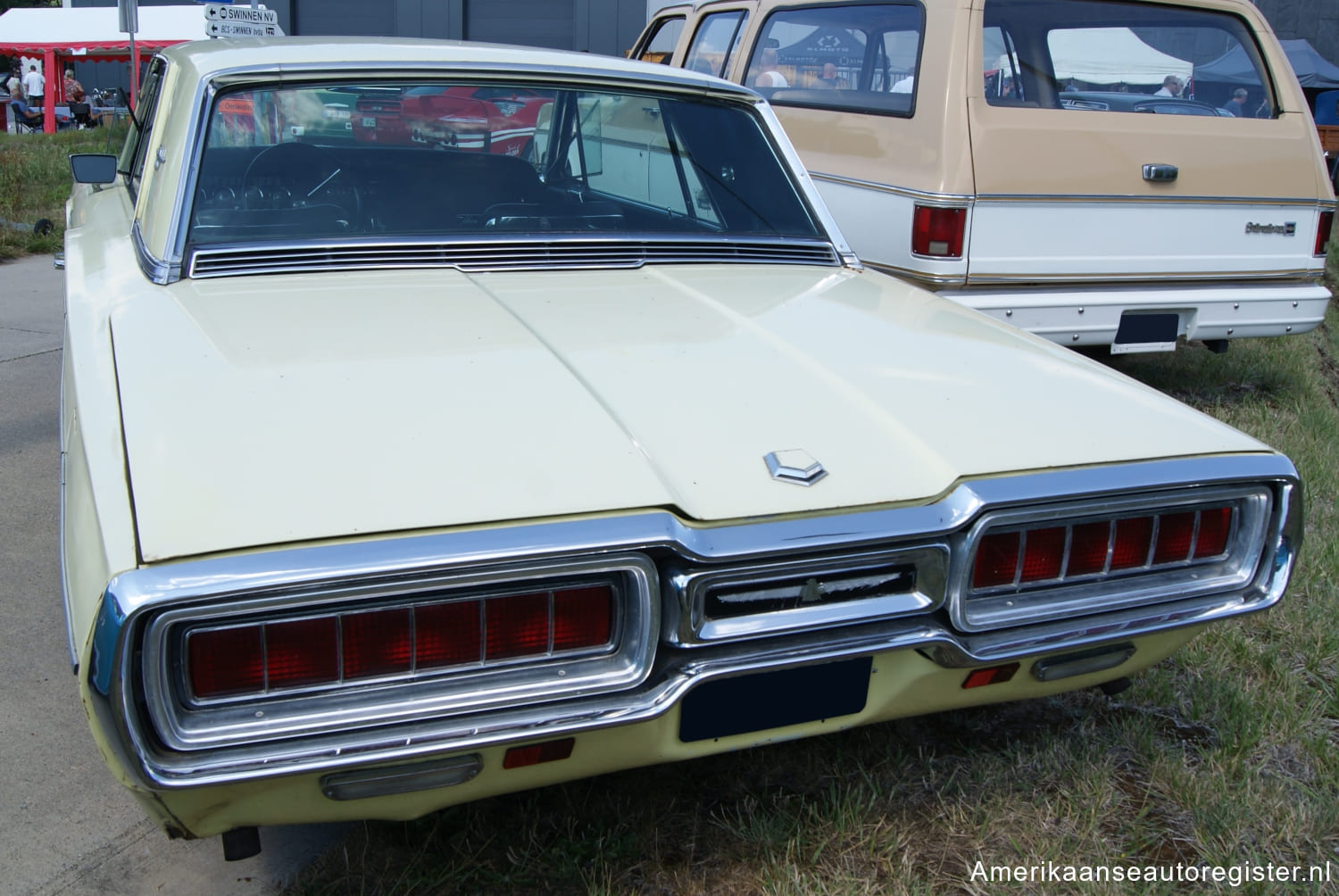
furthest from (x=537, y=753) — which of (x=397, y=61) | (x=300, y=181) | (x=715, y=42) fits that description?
(x=715, y=42)

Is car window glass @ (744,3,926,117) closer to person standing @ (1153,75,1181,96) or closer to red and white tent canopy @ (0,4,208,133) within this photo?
person standing @ (1153,75,1181,96)

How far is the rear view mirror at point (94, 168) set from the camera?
11.6ft

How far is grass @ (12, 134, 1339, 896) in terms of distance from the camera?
6.74ft

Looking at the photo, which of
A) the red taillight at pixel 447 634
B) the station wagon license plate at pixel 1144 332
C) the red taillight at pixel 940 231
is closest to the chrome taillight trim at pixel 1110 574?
the red taillight at pixel 447 634

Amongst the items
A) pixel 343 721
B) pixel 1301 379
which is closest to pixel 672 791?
pixel 343 721

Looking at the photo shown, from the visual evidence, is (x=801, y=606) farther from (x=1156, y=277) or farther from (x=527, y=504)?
(x=1156, y=277)

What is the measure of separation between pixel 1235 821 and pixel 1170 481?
2.70 ft

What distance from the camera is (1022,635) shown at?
1883mm

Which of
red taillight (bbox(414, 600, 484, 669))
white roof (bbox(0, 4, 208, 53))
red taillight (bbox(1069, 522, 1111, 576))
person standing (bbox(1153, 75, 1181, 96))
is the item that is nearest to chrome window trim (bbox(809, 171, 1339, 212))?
person standing (bbox(1153, 75, 1181, 96))

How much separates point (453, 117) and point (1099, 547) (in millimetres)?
1952

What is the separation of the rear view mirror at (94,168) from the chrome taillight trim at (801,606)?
2.83 metres

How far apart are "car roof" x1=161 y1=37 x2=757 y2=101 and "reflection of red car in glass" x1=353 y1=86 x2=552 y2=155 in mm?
66

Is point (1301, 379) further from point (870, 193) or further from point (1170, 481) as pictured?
point (1170, 481)

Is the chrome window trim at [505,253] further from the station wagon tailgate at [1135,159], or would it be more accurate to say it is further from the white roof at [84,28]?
the white roof at [84,28]
